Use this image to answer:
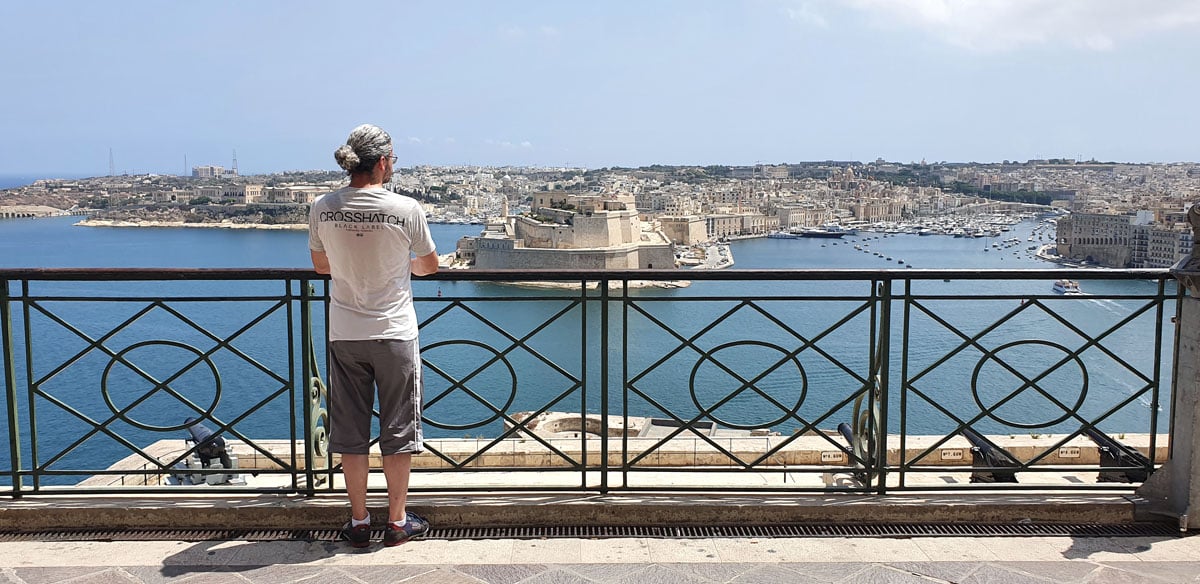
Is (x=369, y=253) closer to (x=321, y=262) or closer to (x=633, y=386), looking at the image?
(x=321, y=262)

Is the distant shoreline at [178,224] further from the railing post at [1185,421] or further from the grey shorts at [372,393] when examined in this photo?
the railing post at [1185,421]

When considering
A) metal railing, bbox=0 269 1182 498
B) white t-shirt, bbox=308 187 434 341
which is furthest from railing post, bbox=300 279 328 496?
white t-shirt, bbox=308 187 434 341

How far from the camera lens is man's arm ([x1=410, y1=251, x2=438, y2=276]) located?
236 centimetres

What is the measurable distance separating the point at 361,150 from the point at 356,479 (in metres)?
0.91

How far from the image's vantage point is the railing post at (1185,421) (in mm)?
2602

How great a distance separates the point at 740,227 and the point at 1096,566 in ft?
315

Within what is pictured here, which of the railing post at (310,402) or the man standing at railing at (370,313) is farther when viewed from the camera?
the railing post at (310,402)

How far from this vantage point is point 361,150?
7.49 ft

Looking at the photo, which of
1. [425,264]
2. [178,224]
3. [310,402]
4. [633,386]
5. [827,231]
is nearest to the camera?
[425,264]

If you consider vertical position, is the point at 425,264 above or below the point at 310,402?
above

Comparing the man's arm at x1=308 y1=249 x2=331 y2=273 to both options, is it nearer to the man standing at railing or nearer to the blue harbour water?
the man standing at railing

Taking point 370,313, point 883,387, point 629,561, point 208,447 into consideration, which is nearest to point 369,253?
point 370,313

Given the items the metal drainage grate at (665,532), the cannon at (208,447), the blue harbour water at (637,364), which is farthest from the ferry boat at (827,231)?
the metal drainage grate at (665,532)

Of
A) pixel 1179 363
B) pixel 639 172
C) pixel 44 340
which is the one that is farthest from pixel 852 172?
pixel 1179 363
